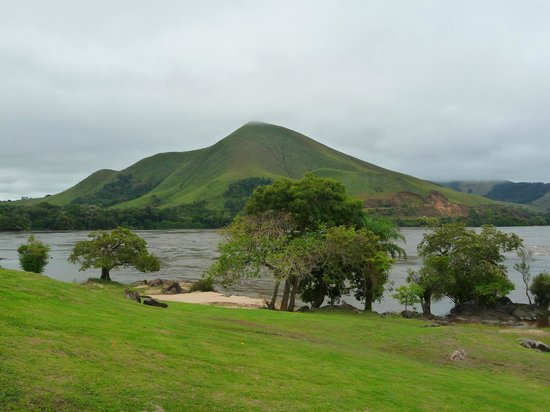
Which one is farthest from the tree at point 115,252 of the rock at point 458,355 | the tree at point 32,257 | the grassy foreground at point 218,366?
the rock at point 458,355

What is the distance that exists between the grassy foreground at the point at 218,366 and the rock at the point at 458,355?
0.33 m

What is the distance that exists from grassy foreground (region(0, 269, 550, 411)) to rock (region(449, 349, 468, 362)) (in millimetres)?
327

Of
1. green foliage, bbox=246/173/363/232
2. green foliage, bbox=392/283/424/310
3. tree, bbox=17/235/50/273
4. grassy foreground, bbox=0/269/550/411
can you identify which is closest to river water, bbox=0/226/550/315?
tree, bbox=17/235/50/273

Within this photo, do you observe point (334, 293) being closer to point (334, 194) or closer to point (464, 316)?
point (334, 194)

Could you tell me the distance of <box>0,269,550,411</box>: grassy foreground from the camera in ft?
34.6

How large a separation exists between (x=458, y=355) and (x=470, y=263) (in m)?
28.7

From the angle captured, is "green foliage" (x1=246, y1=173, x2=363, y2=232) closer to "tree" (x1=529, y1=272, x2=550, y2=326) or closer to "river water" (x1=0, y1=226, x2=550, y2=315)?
Answer: "river water" (x1=0, y1=226, x2=550, y2=315)

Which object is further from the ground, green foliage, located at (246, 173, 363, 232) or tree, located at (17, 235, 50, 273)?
green foliage, located at (246, 173, 363, 232)

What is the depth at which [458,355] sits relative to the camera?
2323 cm

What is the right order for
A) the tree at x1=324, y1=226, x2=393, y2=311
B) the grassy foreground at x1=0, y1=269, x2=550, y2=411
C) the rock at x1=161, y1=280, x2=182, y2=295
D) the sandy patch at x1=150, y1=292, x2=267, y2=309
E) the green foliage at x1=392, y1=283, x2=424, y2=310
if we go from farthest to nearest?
the rock at x1=161, y1=280, x2=182, y2=295 < the sandy patch at x1=150, y1=292, x2=267, y2=309 < the green foliage at x1=392, y1=283, x2=424, y2=310 < the tree at x1=324, y1=226, x2=393, y2=311 < the grassy foreground at x1=0, y1=269, x2=550, y2=411

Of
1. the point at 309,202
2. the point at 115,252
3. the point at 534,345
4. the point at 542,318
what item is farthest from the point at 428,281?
the point at 115,252

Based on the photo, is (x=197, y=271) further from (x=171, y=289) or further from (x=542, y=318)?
(x=542, y=318)

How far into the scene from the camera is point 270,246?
39.8m

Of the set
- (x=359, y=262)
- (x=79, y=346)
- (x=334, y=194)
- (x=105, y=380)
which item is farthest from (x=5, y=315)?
(x=334, y=194)
